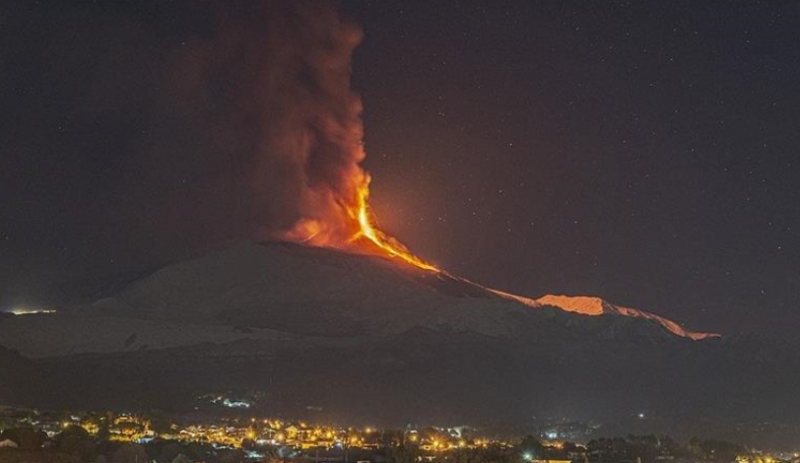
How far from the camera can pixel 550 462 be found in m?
72.1

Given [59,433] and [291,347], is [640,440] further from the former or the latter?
[291,347]

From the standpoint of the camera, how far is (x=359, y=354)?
14700cm

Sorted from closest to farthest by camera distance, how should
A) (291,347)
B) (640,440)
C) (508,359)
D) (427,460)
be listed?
(427,460) → (640,440) → (291,347) → (508,359)

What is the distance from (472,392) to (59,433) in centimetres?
7359

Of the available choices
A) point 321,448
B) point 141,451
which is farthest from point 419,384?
point 141,451

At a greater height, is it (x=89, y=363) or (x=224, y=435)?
(x=89, y=363)

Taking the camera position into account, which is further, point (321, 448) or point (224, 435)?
point (224, 435)

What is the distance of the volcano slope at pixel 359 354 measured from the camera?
407ft

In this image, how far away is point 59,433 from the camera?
233 ft

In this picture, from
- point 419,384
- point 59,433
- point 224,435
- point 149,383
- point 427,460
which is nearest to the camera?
point 427,460

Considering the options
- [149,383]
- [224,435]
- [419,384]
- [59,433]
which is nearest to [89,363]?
[149,383]

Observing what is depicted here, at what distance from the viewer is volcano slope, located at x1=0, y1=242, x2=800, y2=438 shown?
12400 centimetres

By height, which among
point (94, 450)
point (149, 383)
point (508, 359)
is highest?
point (508, 359)

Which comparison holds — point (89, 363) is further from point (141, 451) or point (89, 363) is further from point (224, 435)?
point (141, 451)
